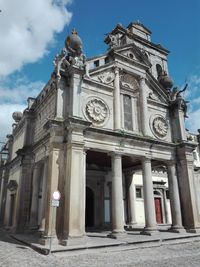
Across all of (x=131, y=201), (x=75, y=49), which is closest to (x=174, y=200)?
(x=131, y=201)

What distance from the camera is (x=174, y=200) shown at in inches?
638

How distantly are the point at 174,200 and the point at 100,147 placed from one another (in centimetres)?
682

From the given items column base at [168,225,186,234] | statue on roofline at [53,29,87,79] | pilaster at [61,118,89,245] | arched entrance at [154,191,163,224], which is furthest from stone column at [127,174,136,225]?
statue on roofline at [53,29,87,79]

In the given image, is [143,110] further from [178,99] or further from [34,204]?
[34,204]

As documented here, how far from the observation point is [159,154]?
16.4 m

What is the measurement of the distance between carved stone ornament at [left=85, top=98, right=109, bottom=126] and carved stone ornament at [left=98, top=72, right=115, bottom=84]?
1.63 m

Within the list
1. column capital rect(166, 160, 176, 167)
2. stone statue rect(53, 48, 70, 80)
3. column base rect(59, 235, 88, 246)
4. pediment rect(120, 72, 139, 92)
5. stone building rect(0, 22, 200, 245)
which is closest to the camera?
column base rect(59, 235, 88, 246)

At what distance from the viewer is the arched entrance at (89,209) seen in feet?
65.5

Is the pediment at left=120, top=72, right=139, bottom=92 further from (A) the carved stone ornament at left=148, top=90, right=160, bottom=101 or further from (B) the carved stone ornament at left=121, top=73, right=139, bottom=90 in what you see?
(A) the carved stone ornament at left=148, top=90, right=160, bottom=101

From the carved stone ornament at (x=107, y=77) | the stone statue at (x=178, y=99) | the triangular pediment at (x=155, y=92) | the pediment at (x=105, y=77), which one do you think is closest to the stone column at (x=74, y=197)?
the pediment at (x=105, y=77)

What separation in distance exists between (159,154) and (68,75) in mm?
8101

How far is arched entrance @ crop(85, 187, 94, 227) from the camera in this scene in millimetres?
19969

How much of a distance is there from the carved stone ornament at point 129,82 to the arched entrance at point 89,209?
940 cm

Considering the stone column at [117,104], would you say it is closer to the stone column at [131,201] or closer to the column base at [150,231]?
the column base at [150,231]
